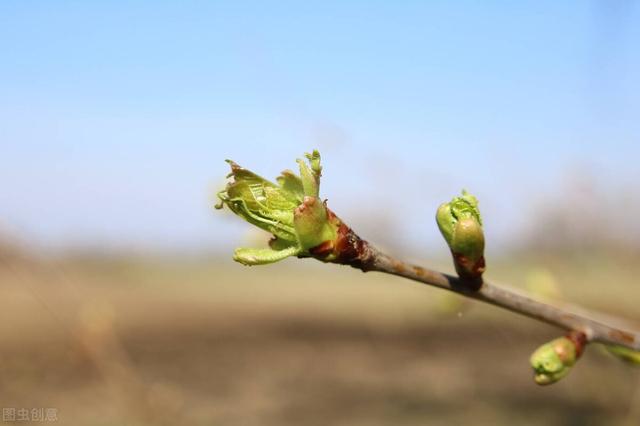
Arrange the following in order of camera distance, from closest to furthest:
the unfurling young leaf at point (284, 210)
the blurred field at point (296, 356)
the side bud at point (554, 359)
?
the unfurling young leaf at point (284, 210), the side bud at point (554, 359), the blurred field at point (296, 356)

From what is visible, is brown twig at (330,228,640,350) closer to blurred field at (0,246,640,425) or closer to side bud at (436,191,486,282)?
side bud at (436,191,486,282)

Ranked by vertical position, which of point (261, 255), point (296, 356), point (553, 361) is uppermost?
point (296, 356)

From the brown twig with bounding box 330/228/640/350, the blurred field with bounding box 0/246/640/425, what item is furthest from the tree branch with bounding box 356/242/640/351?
the blurred field with bounding box 0/246/640/425

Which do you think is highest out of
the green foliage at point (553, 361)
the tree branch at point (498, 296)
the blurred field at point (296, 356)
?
the blurred field at point (296, 356)

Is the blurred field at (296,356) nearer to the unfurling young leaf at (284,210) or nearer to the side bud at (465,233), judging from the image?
the unfurling young leaf at (284,210)

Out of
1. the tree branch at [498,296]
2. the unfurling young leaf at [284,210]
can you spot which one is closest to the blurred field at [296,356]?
the unfurling young leaf at [284,210]

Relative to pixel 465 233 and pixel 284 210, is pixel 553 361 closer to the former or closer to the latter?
pixel 465 233

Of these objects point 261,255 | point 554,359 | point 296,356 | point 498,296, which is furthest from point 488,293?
point 296,356
